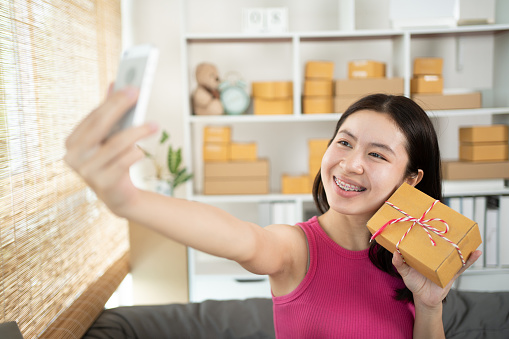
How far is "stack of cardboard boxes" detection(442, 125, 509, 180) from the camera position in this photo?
2816mm

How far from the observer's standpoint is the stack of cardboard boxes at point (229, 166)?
9.19 ft

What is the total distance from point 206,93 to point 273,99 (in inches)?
17.0

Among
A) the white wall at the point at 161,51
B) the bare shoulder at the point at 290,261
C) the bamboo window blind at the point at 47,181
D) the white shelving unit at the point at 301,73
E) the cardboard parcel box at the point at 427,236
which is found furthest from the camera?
the white wall at the point at 161,51

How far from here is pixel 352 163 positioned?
1.18 meters

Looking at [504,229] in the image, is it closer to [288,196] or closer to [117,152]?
[288,196]

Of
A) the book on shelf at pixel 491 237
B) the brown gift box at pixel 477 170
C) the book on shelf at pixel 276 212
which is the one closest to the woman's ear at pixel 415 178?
the book on shelf at pixel 276 212

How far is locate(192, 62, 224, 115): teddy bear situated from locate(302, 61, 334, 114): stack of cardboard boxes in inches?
22.2

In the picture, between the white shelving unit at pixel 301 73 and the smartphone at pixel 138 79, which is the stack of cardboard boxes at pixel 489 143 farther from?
the smartphone at pixel 138 79

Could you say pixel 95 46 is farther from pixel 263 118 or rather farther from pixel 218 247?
pixel 218 247

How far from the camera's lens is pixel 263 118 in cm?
277

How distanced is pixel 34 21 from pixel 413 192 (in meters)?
1.48

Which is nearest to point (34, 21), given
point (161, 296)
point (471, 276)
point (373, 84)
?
point (161, 296)

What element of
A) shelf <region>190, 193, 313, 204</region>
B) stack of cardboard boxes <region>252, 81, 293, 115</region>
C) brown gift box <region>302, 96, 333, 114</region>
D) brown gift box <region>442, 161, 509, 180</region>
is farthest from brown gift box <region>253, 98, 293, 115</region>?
brown gift box <region>442, 161, 509, 180</region>

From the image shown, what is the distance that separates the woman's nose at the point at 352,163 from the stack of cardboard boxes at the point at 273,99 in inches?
63.8
